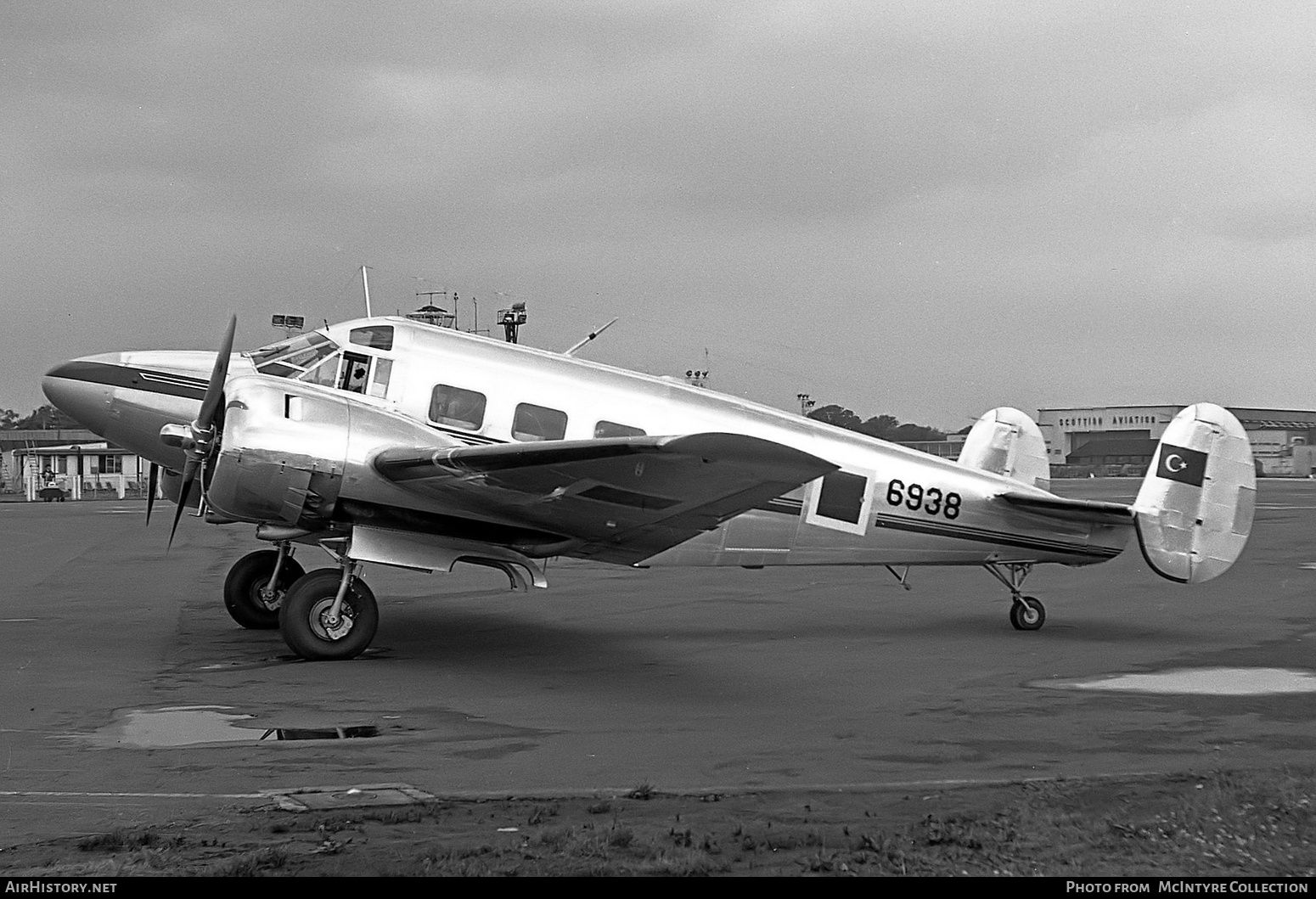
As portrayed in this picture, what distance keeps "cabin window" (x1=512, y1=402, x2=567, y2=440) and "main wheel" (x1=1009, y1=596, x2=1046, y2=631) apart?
6.10 metres

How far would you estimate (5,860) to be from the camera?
5.34m

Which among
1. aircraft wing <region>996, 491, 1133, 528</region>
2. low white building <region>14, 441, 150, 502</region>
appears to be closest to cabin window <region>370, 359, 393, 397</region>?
aircraft wing <region>996, 491, 1133, 528</region>

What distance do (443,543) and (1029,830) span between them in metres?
8.00

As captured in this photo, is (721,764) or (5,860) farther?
(721,764)

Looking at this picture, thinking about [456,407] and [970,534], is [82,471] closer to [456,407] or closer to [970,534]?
[456,407]

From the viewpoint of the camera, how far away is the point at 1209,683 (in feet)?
36.4

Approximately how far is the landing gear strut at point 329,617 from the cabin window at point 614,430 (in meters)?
2.90

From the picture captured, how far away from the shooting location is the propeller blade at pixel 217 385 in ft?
39.7

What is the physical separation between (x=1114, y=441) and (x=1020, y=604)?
79128mm

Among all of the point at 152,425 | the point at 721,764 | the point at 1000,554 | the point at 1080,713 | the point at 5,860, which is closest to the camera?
the point at 5,860

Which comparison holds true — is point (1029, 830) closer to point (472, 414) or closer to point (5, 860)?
point (5, 860)

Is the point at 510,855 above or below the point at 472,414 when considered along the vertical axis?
below

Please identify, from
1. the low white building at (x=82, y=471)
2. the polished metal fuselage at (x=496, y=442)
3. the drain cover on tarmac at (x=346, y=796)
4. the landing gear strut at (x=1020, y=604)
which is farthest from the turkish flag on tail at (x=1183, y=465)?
the low white building at (x=82, y=471)

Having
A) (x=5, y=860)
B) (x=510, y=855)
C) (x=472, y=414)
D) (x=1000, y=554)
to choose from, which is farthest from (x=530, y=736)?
(x=1000, y=554)
